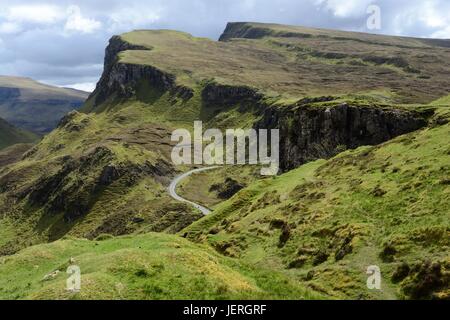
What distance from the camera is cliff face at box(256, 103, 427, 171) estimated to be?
94.8m

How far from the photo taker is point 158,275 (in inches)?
1220

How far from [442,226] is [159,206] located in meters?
141

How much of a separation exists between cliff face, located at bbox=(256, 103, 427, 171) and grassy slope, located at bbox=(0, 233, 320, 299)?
59.2 meters

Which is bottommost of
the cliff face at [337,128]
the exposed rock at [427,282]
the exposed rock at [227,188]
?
the exposed rock at [227,188]

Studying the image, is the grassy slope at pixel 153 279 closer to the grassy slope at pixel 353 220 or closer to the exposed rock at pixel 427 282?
the grassy slope at pixel 353 220

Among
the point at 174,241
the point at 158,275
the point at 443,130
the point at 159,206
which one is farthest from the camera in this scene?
the point at 159,206

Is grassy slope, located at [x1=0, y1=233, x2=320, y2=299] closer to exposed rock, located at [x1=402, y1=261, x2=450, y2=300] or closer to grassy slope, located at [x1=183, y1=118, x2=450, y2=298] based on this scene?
grassy slope, located at [x1=183, y1=118, x2=450, y2=298]

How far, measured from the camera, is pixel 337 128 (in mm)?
105875

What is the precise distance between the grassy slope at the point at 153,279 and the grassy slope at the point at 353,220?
7.09 meters

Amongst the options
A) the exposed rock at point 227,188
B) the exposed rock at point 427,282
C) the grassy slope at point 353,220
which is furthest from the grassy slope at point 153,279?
the exposed rock at point 227,188

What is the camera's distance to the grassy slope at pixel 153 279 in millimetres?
28078

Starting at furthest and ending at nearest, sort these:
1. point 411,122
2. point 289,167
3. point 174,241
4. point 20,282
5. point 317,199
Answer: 1. point 289,167
2. point 411,122
3. point 317,199
4. point 174,241
5. point 20,282
